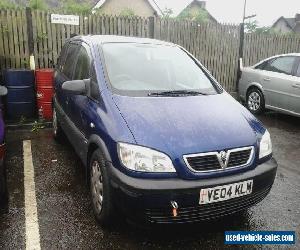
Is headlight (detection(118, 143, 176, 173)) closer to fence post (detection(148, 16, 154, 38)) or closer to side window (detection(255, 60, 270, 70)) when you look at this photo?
side window (detection(255, 60, 270, 70))

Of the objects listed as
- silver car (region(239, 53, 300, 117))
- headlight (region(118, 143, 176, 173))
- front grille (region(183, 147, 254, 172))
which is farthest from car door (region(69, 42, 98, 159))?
silver car (region(239, 53, 300, 117))

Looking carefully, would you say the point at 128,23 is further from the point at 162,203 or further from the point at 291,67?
the point at 162,203

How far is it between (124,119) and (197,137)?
65 centimetres

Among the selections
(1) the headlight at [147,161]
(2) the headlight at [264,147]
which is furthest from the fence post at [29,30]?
(2) the headlight at [264,147]

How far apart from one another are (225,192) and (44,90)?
4703 mm

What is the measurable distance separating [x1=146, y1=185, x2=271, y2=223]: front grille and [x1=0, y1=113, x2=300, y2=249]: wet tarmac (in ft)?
1.20

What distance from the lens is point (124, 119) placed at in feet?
9.88

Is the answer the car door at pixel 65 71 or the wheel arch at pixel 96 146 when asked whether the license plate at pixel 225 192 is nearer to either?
the wheel arch at pixel 96 146

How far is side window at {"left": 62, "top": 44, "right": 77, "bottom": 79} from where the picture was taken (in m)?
4.67

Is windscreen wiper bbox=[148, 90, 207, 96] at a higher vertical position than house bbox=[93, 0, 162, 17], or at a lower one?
lower

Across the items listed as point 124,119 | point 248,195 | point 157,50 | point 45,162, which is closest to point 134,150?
point 124,119

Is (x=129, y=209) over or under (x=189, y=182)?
under

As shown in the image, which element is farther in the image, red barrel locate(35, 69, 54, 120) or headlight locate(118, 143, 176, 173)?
red barrel locate(35, 69, 54, 120)

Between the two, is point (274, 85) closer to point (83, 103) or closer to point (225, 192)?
point (83, 103)
